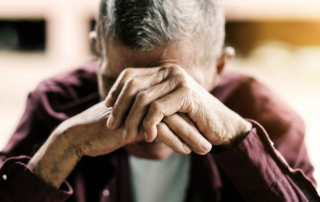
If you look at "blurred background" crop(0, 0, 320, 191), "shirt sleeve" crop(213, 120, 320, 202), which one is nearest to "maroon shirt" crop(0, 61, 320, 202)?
"shirt sleeve" crop(213, 120, 320, 202)

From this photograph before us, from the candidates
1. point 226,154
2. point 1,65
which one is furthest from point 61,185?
point 1,65

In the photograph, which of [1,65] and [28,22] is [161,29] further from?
[1,65]

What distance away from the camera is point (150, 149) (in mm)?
708

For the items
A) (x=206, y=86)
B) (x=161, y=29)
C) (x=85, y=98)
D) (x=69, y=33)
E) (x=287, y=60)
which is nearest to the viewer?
(x=161, y=29)

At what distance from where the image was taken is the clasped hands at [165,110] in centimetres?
49

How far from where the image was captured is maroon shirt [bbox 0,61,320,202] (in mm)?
591

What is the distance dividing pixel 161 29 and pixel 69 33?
2644mm

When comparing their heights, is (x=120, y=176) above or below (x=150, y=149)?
below

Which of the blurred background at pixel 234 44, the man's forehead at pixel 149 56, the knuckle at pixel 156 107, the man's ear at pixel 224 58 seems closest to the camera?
the knuckle at pixel 156 107

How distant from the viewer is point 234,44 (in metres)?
2.79

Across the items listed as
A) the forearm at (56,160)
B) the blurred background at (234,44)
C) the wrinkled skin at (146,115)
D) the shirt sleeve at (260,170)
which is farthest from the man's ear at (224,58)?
the blurred background at (234,44)

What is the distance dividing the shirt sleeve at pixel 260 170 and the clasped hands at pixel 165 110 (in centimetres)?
6

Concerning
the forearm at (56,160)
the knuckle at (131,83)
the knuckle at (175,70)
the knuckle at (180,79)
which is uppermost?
the knuckle at (175,70)

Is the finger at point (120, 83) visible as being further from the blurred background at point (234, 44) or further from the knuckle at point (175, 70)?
the blurred background at point (234, 44)
